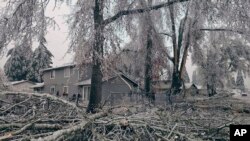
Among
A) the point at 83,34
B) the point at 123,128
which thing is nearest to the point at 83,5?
the point at 83,34

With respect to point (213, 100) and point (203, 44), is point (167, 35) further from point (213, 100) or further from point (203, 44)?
point (213, 100)

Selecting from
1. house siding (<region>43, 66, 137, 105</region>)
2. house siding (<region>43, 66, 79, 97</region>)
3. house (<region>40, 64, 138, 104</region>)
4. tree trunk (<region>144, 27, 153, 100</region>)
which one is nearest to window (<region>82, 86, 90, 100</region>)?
house (<region>40, 64, 138, 104</region>)

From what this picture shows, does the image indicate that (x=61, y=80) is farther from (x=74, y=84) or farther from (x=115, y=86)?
(x=115, y=86)

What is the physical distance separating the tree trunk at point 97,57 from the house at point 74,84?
59.6 ft

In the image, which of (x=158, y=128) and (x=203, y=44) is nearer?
(x=158, y=128)

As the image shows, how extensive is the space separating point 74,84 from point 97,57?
992 inches

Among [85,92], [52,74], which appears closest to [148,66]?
[85,92]

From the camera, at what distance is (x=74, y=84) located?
38188mm

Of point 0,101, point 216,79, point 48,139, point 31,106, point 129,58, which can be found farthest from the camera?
point 216,79

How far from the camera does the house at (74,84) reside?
3631cm

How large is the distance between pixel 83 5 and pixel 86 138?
9030 mm

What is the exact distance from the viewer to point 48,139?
4.55m

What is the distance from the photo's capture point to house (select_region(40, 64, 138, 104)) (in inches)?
1430

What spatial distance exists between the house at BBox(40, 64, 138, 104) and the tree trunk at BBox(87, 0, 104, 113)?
18180mm
